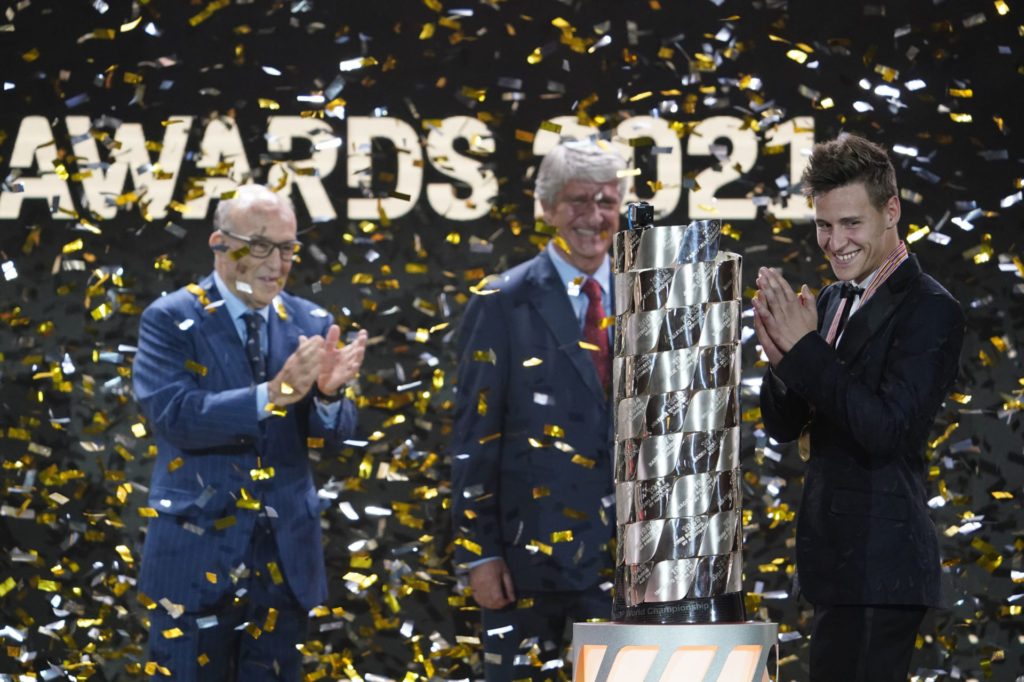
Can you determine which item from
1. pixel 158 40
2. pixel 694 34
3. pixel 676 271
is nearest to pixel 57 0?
pixel 158 40

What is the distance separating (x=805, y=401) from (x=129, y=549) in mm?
2961

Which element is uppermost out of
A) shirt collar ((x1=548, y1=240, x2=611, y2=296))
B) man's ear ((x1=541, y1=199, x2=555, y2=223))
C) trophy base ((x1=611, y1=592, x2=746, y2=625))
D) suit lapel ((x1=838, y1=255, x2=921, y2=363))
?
man's ear ((x1=541, y1=199, x2=555, y2=223))

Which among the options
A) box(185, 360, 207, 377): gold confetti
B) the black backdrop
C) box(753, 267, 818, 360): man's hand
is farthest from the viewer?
the black backdrop

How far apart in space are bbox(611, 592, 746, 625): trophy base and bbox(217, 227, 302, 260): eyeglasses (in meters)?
2.56

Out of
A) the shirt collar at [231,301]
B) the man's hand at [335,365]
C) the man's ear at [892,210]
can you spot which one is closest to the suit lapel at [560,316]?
the man's hand at [335,365]

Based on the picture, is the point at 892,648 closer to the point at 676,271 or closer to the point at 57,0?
the point at 676,271

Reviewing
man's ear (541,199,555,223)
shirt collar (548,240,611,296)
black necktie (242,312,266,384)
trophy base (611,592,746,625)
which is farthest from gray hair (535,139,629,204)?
Result: trophy base (611,592,746,625)

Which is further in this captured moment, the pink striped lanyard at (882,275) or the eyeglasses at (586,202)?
the eyeglasses at (586,202)

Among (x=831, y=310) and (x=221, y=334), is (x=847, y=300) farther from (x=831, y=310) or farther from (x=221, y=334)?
(x=221, y=334)

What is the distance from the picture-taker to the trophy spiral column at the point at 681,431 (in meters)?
1.73

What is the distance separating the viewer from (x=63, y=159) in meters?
4.72

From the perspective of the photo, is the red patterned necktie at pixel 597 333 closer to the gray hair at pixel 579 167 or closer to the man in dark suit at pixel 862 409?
the gray hair at pixel 579 167

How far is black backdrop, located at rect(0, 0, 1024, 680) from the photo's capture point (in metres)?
4.72

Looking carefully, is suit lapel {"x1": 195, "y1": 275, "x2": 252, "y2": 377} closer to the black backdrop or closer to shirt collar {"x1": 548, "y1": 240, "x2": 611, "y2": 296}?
the black backdrop
